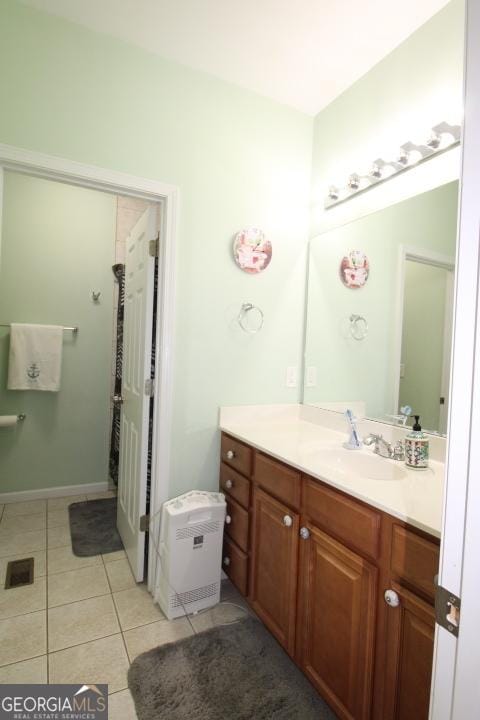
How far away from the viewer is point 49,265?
2906mm

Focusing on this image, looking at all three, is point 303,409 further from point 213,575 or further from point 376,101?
point 376,101

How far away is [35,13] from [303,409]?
2280mm

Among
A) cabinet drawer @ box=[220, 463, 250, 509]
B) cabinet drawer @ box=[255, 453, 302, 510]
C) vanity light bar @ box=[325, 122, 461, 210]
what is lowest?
cabinet drawer @ box=[220, 463, 250, 509]

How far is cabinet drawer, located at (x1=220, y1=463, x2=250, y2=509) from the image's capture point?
68.0 inches

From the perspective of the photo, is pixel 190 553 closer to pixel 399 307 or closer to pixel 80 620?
pixel 80 620

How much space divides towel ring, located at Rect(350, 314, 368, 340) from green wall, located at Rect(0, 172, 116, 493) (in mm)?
Answer: 2099

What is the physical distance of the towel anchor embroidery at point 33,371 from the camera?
2791 mm

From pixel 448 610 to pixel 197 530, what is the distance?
1.39 meters

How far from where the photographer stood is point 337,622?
1179 millimetres

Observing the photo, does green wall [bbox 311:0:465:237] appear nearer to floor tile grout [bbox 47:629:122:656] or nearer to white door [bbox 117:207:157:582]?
white door [bbox 117:207:157:582]

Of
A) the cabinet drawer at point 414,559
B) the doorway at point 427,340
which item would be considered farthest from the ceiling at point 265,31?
the cabinet drawer at point 414,559

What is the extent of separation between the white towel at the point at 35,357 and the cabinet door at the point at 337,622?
2.36 m

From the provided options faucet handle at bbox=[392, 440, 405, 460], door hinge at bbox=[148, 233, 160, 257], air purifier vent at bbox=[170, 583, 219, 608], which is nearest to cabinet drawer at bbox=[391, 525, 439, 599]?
faucet handle at bbox=[392, 440, 405, 460]

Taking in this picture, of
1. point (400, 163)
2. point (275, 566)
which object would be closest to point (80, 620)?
point (275, 566)
